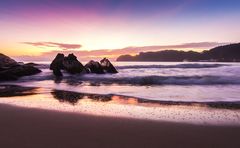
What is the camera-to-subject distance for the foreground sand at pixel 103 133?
16.0ft

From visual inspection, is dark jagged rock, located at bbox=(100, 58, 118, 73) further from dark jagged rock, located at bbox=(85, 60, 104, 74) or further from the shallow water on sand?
the shallow water on sand

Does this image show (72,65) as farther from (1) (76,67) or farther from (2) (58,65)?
(2) (58,65)

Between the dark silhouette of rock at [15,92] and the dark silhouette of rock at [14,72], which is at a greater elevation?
the dark silhouette of rock at [14,72]

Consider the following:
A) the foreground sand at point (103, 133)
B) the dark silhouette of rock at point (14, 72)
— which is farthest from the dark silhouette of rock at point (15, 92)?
the dark silhouette of rock at point (14, 72)

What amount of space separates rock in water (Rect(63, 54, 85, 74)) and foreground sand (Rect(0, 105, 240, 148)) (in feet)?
58.2

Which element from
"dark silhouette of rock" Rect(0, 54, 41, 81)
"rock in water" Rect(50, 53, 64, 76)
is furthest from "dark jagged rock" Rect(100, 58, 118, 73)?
"dark silhouette of rock" Rect(0, 54, 41, 81)

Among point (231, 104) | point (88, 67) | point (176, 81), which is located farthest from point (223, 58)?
point (231, 104)

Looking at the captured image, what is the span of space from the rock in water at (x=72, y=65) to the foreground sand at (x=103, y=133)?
699 inches

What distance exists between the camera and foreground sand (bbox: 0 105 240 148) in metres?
4.89

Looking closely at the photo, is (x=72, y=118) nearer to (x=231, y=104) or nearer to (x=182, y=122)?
(x=182, y=122)

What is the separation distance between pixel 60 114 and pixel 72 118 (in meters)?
0.60

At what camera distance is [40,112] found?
7625 millimetres

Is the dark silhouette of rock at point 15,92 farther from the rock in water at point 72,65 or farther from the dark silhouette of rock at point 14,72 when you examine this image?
the rock in water at point 72,65

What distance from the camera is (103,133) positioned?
5555 millimetres
